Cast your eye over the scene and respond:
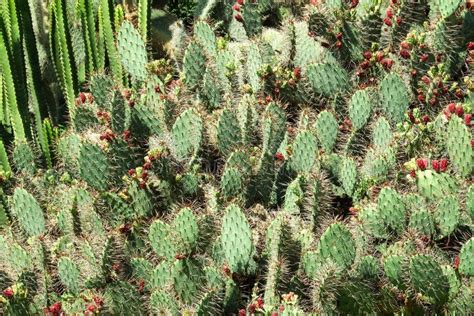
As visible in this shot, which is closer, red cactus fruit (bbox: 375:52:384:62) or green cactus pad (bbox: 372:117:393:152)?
green cactus pad (bbox: 372:117:393:152)

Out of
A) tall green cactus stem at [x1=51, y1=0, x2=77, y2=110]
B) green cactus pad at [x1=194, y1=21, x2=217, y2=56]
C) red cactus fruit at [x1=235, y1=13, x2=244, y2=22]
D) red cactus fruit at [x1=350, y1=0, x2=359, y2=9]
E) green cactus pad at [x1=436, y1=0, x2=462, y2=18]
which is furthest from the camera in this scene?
red cactus fruit at [x1=235, y1=13, x2=244, y2=22]

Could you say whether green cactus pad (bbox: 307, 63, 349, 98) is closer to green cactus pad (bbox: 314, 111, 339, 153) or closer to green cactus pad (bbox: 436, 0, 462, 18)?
green cactus pad (bbox: 314, 111, 339, 153)

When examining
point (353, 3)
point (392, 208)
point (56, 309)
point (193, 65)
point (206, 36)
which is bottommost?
point (56, 309)

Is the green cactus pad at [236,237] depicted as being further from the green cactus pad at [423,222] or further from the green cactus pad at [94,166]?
the green cactus pad at [94,166]

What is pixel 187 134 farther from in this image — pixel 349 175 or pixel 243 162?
pixel 349 175

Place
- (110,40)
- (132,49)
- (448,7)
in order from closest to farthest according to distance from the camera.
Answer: (448,7) < (132,49) < (110,40)

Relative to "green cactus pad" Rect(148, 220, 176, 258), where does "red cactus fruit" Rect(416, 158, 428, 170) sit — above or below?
above

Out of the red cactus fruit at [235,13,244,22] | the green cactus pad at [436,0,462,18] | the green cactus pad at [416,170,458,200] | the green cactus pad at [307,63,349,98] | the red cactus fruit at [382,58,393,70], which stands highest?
the green cactus pad at [436,0,462,18]

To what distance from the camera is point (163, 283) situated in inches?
178

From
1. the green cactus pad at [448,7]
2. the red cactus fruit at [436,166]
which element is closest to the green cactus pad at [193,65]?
the green cactus pad at [448,7]

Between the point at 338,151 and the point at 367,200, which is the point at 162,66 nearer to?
the point at 338,151

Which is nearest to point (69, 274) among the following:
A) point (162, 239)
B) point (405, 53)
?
point (162, 239)

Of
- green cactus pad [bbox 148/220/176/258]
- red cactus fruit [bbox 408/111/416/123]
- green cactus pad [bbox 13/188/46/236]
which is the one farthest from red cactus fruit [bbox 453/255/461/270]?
green cactus pad [bbox 13/188/46/236]

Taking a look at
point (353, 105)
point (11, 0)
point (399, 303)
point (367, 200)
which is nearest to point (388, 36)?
point (353, 105)
